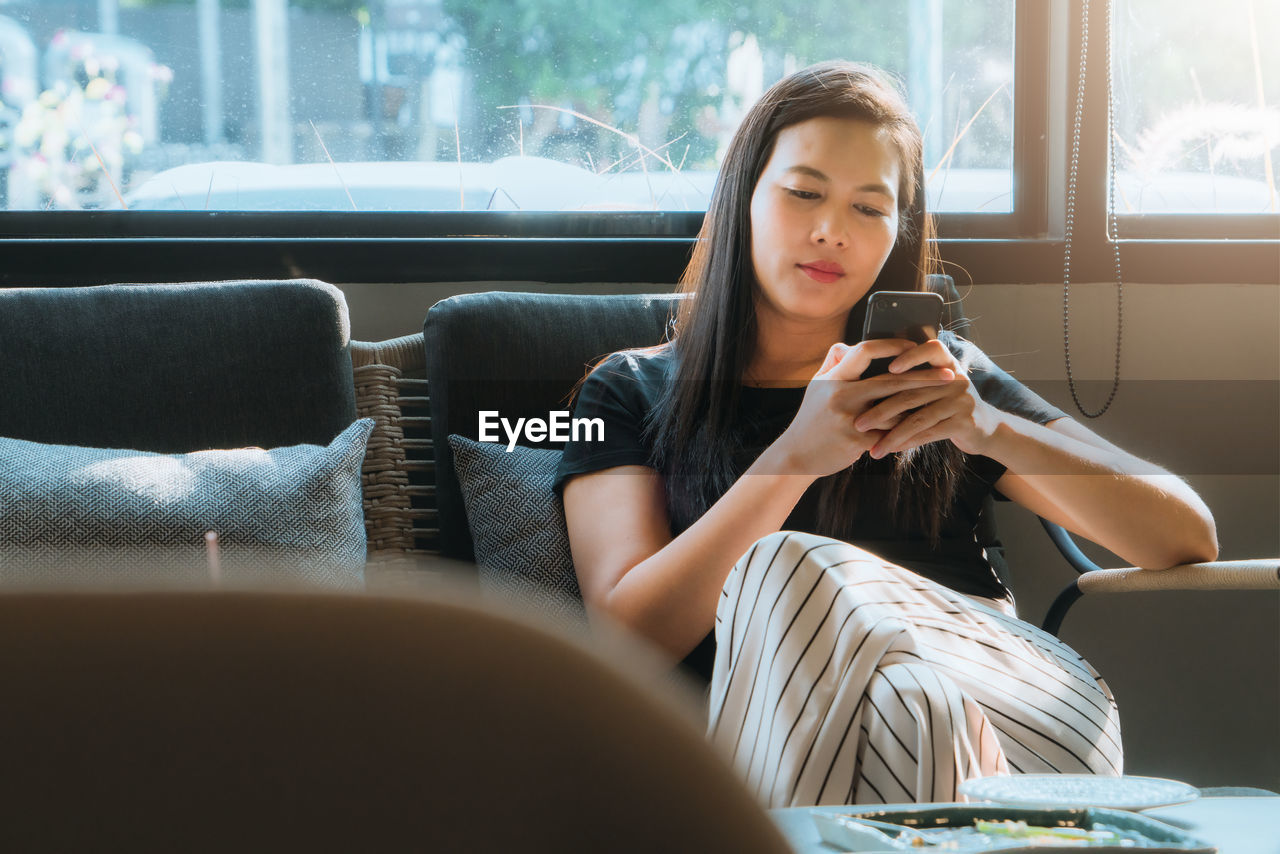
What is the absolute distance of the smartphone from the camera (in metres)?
1.29

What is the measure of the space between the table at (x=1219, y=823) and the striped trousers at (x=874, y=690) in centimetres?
17

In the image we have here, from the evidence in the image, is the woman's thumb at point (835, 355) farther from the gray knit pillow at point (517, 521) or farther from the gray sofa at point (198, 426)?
the gray sofa at point (198, 426)

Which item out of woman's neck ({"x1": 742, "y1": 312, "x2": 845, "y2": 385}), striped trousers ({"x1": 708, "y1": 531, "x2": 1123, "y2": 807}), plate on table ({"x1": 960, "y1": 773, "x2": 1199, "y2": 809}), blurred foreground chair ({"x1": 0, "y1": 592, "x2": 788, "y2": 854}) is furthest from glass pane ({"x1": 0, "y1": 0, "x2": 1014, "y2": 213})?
blurred foreground chair ({"x1": 0, "y1": 592, "x2": 788, "y2": 854})

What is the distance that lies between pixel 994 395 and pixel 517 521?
70cm

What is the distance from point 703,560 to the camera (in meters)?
1.26

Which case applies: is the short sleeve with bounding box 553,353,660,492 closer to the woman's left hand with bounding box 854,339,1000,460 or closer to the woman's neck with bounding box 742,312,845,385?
the woman's neck with bounding box 742,312,845,385

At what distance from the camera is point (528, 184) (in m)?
2.01

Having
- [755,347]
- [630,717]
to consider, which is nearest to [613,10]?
[755,347]

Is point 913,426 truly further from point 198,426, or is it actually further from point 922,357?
point 198,426

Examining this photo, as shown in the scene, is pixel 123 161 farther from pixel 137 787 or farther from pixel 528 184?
pixel 137 787

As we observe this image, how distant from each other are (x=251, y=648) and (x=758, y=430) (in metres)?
1.37

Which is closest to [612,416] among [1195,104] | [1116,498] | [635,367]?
[635,367]

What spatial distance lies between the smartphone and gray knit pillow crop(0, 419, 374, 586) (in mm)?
691

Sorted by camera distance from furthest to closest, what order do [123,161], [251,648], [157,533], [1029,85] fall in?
[1029,85] < [123,161] < [157,533] < [251,648]
